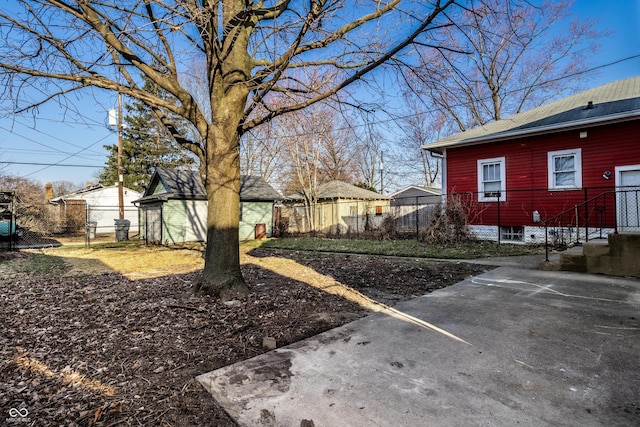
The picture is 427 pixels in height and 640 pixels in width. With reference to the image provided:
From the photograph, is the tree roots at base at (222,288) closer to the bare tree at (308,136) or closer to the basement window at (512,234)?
the basement window at (512,234)

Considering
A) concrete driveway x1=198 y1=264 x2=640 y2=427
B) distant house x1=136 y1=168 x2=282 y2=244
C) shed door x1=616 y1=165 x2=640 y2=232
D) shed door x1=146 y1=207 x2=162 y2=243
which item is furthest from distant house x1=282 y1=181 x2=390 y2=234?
concrete driveway x1=198 y1=264 x2=640 y2=427

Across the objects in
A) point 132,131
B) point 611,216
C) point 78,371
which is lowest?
point 78,371

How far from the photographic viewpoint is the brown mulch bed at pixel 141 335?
210 cm

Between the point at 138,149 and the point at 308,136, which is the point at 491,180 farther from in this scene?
the point at 138,149

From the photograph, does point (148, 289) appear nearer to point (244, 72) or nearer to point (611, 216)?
point (244, 72)

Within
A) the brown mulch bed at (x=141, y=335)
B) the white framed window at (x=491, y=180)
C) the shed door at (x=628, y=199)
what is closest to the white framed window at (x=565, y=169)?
the shed door at (x=628, y=199)

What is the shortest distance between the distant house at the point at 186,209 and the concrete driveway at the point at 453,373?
1402cm

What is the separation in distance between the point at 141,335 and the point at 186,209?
13721 mm

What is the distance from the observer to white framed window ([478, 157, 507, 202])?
445 inches

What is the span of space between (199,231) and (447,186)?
39.1ft

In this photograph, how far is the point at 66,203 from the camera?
951 inches

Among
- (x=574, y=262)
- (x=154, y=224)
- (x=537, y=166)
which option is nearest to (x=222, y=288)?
(x=574, y=262)

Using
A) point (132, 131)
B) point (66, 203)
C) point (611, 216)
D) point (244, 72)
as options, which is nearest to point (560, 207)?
point (611, 216)

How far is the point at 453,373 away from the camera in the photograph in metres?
2.45
